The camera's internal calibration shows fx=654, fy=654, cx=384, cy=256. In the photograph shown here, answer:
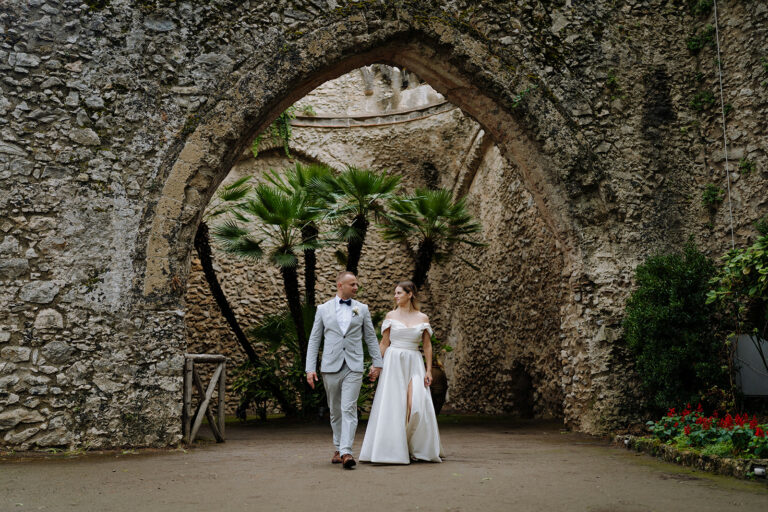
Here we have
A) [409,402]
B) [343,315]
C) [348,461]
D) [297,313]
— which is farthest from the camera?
[297,313]

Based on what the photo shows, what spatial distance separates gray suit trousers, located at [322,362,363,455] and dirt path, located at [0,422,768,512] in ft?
0.82

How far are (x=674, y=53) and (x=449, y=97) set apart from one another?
275 centimetres

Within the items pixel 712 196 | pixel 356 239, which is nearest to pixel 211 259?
pixel 356 239

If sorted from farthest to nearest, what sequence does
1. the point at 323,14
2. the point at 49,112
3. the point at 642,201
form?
the point at 642,201, the point at 323,14, the point at 49,112

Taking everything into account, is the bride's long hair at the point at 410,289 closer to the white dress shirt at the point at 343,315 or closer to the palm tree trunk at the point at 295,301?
the white dress shirt at the point at 343,315

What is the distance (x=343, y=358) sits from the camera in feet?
16.9

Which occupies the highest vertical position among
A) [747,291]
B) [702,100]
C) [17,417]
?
[702,100]

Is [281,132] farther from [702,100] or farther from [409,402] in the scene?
[409,402]

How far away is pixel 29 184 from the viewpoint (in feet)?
20.1

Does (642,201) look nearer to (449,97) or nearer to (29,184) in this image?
(449,97)

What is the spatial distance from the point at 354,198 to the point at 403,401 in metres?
4.84

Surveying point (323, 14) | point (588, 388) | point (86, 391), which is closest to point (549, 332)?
point (588, 388)

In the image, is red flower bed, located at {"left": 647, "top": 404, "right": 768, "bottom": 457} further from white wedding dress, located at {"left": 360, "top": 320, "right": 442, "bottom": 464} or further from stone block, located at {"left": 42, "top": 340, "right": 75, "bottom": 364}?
stone block, located at {"left": 42, "top": 340, "right": 75, "bottom": 364}

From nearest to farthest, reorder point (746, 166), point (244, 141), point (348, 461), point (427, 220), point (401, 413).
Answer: point (348, 461) < point (401, 413) < point (244, 141) < point (746, 166) < point (427, 220)
